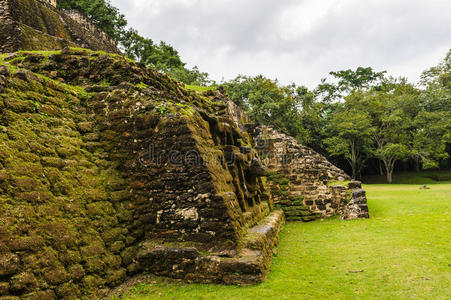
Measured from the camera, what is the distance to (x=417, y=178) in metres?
27.6

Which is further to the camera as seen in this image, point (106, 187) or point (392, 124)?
point (392, 124)

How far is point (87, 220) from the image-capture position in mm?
3533

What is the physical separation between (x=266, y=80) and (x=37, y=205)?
87.5ft

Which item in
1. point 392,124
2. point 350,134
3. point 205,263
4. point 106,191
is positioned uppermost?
point 392,124

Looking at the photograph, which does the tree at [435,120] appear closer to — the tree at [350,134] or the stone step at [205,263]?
the tree at [350,134]

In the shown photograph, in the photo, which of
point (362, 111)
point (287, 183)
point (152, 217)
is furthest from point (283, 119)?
point (152, 217)

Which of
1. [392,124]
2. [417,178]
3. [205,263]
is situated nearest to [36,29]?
[205,263]

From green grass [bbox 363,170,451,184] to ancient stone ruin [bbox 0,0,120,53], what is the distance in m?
30.8

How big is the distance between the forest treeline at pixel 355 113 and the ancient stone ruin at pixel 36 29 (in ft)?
39.8

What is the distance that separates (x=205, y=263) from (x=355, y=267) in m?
2.67

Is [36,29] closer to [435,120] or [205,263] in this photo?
[205,263]

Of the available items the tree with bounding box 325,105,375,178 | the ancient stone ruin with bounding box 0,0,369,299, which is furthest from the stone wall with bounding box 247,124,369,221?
the tree with bounding box 325,105,375,178

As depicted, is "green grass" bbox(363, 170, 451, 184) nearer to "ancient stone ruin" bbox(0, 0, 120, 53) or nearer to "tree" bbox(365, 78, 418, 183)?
"tree" bbox(365, 78, 418, 183)

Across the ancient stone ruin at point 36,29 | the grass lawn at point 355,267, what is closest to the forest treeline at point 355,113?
the ancient stone ruin at point 36,29
